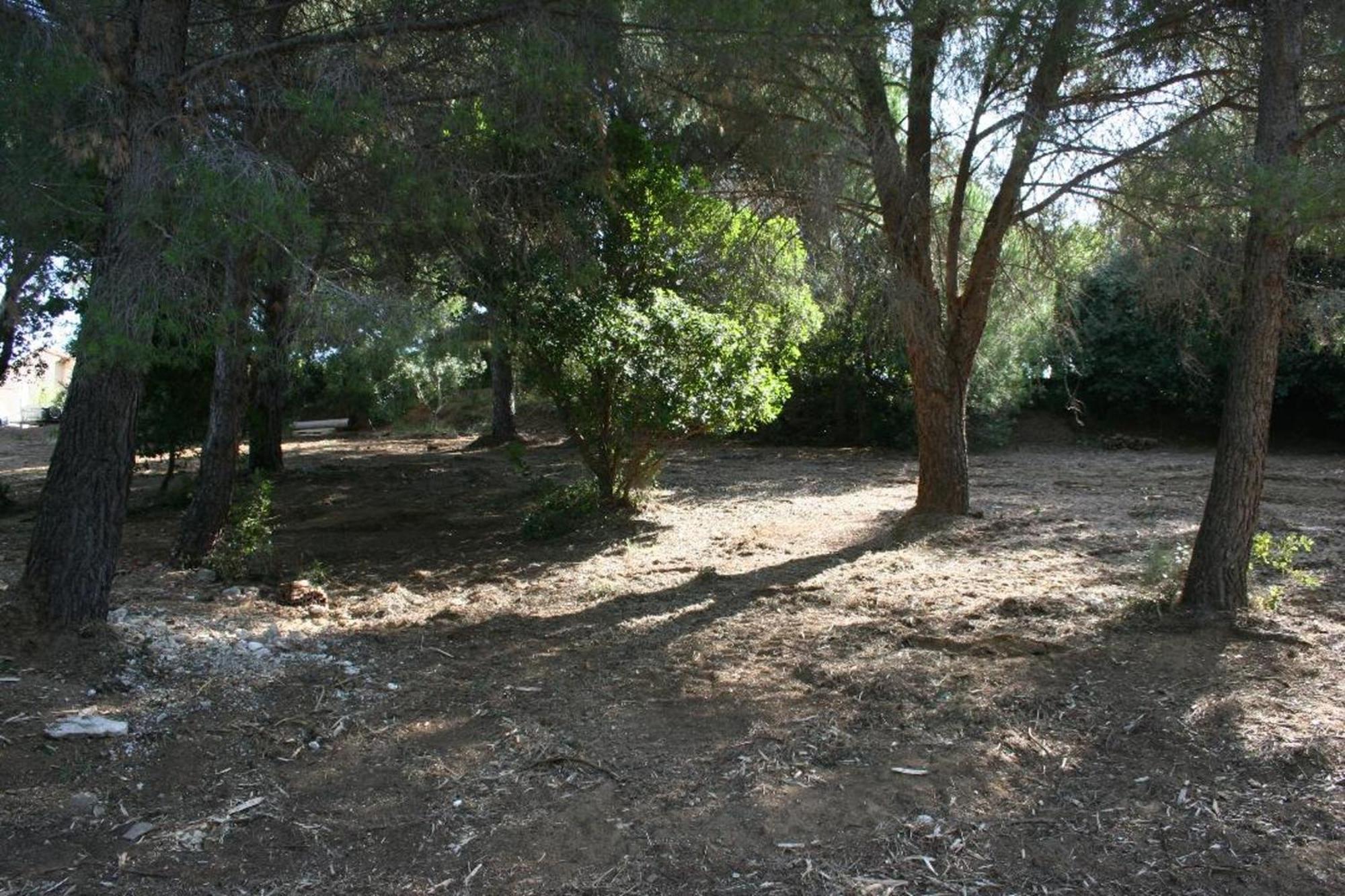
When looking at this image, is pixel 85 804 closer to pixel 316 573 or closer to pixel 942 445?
pixel 316 573

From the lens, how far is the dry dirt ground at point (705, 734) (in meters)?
3.43

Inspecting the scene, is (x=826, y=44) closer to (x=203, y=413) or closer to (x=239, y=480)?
(x=203, y=413)

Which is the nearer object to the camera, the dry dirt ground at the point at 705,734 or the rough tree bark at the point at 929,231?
the dry dirt ground at the point at 705,734

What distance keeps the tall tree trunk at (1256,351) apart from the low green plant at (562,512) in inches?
235

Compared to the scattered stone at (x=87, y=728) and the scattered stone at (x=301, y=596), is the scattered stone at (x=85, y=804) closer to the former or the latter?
the scattered stone at (x=87, y=728)

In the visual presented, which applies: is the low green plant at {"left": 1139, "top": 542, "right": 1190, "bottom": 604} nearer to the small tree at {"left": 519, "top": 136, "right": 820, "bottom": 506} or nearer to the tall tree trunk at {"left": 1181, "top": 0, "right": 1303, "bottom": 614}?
the tall tree trunk at {"left": 1181, "top": 0, "right": 1303, "bottom": 614}

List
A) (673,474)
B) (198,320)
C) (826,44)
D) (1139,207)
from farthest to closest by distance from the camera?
(673,474) < (1139,207) < (826,44) < (198,320)

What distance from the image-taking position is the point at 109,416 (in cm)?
504

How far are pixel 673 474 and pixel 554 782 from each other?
→ 10.0m

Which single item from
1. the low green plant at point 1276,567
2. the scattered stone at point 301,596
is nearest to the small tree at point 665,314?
the scattered stone at point 301,596

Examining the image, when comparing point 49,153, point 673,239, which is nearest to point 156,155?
point 49,153

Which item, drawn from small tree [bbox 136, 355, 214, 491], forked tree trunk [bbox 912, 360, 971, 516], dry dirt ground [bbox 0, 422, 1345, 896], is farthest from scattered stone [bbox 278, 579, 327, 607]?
small tree [bbox 136, 355, 214, 491]

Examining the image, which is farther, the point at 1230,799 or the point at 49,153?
the point at 49,153

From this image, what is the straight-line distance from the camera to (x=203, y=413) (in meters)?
12.1
